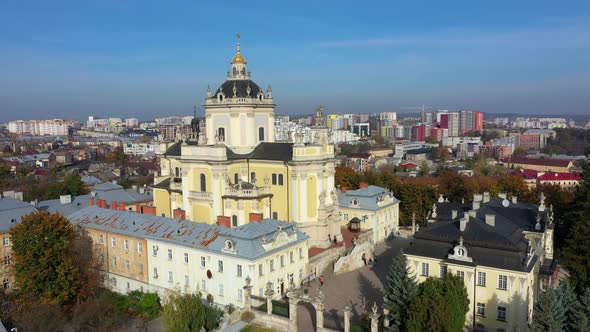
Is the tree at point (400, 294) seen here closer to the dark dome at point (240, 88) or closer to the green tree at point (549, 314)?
the green tree at point (549, 314)

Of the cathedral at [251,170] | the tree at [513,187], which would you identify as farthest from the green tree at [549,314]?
the tree at [513,187]

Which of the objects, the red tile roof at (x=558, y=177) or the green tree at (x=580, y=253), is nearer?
the green tree at (x=580, y=253)

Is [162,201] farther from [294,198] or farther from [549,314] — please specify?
[549,314]

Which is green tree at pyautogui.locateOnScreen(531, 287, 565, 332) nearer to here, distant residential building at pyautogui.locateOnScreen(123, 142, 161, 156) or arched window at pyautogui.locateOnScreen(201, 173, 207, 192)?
arched window at pyautogui.locateOnScreen(201, 173, 207, 192)

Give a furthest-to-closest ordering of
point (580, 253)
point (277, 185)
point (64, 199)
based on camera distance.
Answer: point (64, 199)
point (277, 185)
point (580, 253)

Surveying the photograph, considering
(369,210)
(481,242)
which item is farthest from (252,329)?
(369,210)

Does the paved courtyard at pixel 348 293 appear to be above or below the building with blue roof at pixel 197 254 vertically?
below
